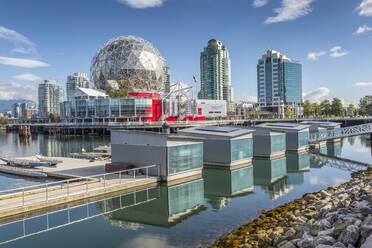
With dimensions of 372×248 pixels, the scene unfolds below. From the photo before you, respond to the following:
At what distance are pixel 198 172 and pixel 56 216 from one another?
46.8 ft

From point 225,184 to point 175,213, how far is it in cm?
931

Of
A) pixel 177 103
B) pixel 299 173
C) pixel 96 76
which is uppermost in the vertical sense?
pixel 96 76

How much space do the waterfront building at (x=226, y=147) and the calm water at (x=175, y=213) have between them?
190cm

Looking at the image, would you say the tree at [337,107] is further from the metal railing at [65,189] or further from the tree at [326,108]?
the metal railing at [65,189]

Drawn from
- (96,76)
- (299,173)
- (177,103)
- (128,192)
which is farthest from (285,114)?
(128,192)

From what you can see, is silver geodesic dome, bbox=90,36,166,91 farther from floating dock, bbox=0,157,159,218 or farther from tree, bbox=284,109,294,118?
tree, bbox=284,109,294,118

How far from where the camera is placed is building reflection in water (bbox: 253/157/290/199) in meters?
27.0

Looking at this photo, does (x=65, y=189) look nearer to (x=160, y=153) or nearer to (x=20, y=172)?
(x=160, y=153)

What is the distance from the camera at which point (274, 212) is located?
1956 centimetres

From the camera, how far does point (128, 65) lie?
365ft

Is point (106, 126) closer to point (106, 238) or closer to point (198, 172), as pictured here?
point (198, 172)

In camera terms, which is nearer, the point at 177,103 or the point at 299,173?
the point at 299,173

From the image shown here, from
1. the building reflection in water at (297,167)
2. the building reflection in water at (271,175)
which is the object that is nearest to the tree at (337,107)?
the building reflection in water at (297,167)

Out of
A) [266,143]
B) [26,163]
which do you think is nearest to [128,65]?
[266,143]
